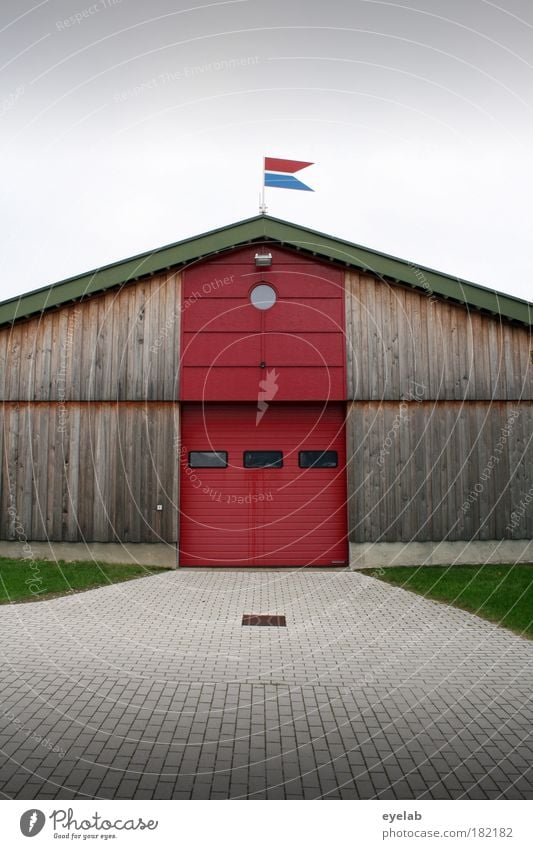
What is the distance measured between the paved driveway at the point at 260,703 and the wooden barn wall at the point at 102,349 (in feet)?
19.9

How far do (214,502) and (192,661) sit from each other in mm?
7720

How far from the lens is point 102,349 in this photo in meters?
15.2

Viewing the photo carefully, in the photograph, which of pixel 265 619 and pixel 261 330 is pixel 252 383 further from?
pixel 265 619

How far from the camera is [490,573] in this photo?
13.5 m

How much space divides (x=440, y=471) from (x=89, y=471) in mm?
8816

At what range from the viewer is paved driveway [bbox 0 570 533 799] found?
4.46 metres

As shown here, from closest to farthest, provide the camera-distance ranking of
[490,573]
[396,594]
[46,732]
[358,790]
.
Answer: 1. [358,790]
2. [46,732]
3. [396,594]
4. [490,573]

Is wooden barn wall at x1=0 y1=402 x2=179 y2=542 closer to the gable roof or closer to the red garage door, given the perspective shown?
the red garage door

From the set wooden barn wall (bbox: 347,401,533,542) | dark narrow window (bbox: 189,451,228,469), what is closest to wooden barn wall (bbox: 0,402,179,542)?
dark narrow window (bbox: 189,451,228,469)

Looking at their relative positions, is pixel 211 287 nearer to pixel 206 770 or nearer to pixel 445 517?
pixel 445 517

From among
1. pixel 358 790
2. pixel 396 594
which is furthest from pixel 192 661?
pixel 396 594

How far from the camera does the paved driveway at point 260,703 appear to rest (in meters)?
4.46

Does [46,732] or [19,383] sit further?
[19,383]

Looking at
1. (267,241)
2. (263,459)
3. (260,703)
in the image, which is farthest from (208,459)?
(260,703)
